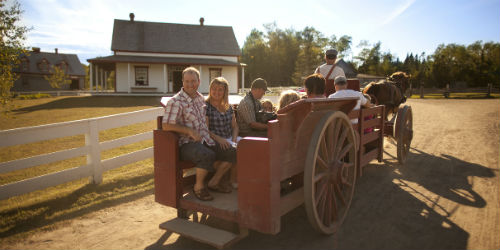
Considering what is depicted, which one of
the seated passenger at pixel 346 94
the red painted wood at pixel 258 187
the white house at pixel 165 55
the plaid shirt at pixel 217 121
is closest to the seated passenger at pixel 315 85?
the seated passenger at pixel 346 94

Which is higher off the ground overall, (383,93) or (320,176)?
(383,93)

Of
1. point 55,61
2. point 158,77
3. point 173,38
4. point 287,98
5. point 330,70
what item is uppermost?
point 55,61

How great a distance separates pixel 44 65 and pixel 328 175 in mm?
60009

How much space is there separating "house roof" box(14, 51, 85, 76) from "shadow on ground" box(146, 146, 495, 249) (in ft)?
186

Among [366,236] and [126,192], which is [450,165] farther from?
[126,192]

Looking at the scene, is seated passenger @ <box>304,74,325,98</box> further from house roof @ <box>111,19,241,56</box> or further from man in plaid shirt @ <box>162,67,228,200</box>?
house roof @ <box>111,19,241,56</box>

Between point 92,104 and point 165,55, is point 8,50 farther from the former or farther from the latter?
point 165,55

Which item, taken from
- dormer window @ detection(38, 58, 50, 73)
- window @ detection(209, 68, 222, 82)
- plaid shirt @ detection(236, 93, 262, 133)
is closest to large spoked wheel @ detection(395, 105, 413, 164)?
plaid shirt @ detection(236, 93, 262, 133)

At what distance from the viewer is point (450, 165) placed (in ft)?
19.2

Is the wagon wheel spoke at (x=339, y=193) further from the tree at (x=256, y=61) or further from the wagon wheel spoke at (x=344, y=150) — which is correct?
the tree at (x=256, y=61)

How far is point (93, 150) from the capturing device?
4699mm

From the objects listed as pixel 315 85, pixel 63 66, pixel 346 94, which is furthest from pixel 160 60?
pixel 63 66

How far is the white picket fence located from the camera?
383cm

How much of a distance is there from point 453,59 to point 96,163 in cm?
6280
